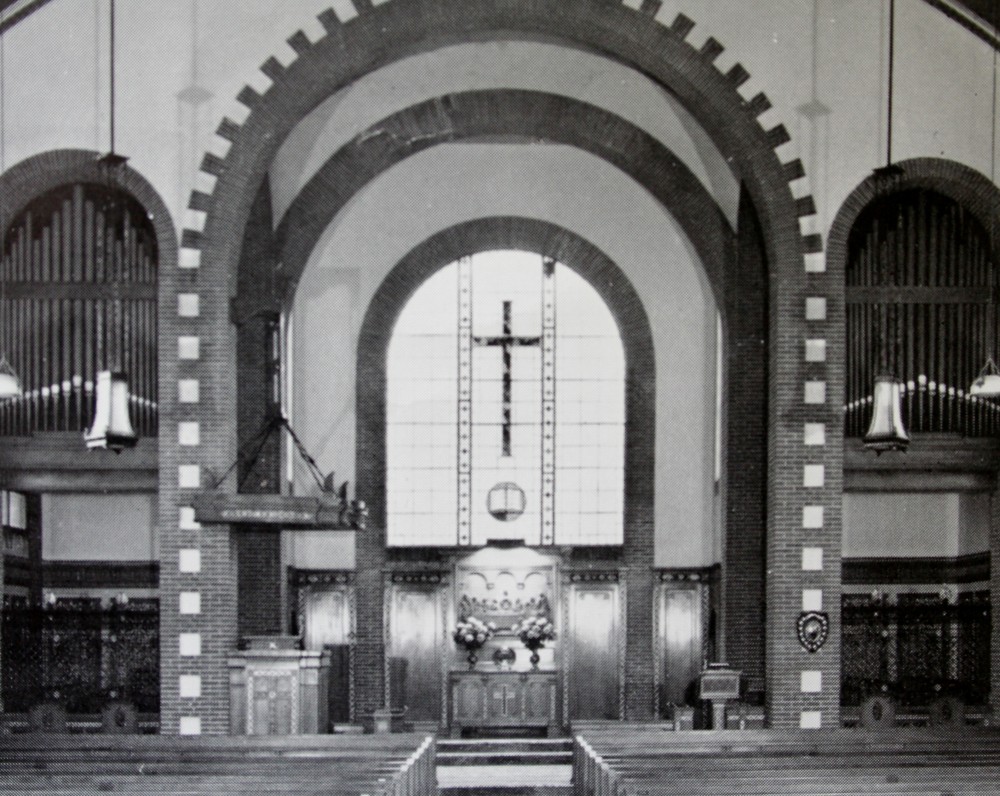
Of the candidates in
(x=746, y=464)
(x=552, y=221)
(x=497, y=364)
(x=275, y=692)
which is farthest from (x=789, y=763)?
(x=552, y=221)

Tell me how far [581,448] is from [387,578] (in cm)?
336

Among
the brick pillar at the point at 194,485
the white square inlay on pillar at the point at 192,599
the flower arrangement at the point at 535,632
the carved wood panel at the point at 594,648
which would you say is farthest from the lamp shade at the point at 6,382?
the carved wood panel at the point at 594,648

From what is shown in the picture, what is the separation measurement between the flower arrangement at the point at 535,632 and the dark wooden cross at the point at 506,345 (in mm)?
2357

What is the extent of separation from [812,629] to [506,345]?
715cm

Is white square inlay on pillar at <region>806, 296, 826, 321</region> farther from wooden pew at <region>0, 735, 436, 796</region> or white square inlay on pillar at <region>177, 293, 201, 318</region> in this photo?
white square inlay on pillar at <region>177, 293, 201, 318</region>

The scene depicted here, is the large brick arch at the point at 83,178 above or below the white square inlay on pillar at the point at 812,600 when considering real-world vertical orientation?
above

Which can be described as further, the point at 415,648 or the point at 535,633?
the point at 415,648

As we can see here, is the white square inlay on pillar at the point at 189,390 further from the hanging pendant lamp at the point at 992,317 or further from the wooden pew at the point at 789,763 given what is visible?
the hanging pendant lamp at the point at 992,317

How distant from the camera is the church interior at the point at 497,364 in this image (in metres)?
15.3

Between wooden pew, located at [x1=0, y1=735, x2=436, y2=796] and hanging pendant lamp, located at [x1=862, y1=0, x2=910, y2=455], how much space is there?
4.99m

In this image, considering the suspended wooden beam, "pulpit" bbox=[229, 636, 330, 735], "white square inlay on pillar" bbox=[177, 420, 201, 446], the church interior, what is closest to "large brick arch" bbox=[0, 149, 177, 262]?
the church interior

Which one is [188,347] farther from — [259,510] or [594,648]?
[594,648]

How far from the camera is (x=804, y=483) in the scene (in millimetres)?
15508

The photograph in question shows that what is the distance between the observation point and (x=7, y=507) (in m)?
19.4
